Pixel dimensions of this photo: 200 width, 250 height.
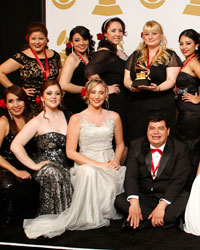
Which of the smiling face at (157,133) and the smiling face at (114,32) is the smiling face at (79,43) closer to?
the smiling face at (114,32)

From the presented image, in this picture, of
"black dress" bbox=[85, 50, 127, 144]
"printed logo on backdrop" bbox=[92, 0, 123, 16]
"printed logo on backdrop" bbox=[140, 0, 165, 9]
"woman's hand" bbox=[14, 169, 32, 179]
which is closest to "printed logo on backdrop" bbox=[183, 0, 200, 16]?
"printed logo on backdrop" bbox=[140, 0, 165, 9]

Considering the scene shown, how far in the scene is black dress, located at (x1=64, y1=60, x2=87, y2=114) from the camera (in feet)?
14.7

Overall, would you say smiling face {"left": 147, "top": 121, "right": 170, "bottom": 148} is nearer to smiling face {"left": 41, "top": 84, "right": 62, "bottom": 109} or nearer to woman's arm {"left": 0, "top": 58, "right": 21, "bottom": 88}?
smiling face {"left": 41, "top": 84, "right": 62, "bottom": 109}

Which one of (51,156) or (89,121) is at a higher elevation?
(89,121)

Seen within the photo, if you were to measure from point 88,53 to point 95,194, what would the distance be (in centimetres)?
171

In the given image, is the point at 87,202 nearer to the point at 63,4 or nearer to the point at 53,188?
the point at 53,188

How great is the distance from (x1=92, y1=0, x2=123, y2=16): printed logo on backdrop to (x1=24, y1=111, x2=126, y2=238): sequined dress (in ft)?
6.77

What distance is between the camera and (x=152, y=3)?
522cm

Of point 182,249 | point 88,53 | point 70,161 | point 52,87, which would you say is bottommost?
point 182,249

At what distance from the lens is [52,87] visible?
12.9ft

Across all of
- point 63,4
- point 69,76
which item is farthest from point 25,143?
point 63,4

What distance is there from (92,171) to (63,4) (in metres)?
2.87

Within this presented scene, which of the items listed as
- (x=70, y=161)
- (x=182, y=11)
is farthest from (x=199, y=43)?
(x=70, y=161)

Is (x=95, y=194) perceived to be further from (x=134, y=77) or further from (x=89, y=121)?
(x=134, y=77)
